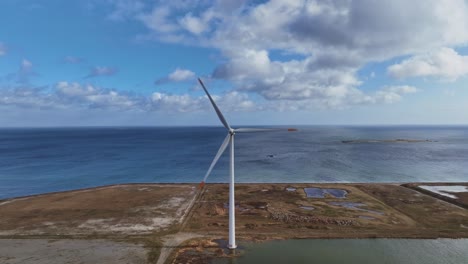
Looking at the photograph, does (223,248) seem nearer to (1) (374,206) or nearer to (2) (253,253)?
(2) (253,253)

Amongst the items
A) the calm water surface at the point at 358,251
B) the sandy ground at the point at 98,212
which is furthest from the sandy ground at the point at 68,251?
the calm water surface at the point at 358,251

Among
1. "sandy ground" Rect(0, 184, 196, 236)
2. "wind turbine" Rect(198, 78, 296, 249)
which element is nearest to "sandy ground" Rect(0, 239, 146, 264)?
"sandy ground" Rect(0, 184, 196, 236)

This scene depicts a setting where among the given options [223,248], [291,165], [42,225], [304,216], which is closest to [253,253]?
[223,248]

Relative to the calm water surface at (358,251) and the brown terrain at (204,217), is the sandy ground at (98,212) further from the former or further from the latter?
the calm water surface at (358,251)

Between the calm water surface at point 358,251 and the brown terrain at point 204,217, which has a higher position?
the brown terrain at point 204,217

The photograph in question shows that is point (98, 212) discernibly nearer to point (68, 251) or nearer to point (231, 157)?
point (68, 251)

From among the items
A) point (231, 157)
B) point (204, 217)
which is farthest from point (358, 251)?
point (204, 217)

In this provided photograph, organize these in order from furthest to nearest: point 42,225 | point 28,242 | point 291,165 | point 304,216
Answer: point 291,165 < point 304,216 < point 42,225 < point 28,242
